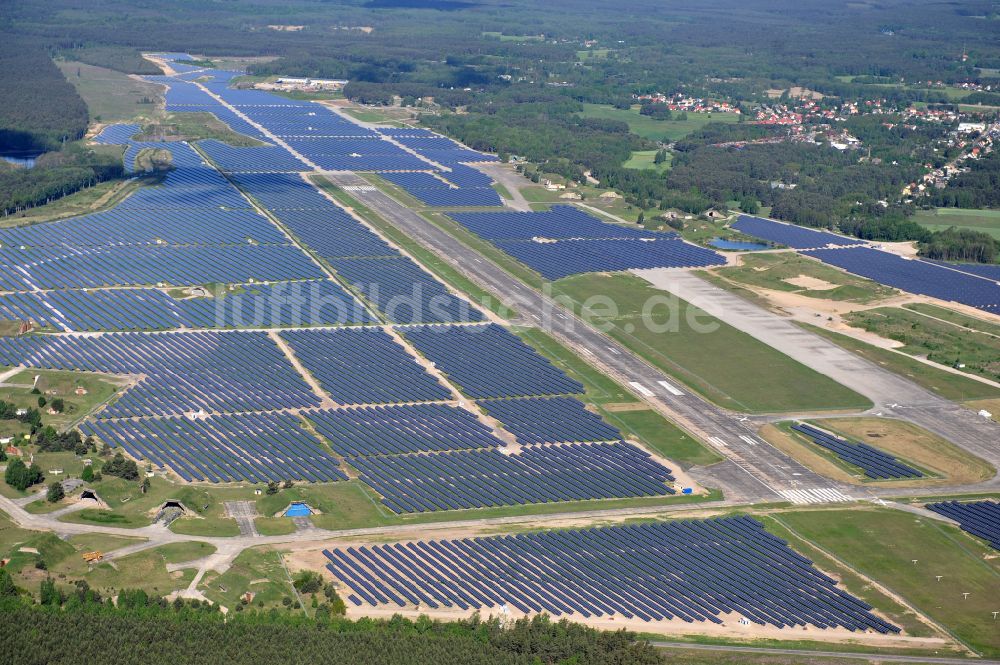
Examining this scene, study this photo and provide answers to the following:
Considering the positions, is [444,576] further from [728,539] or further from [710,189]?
[710,189]

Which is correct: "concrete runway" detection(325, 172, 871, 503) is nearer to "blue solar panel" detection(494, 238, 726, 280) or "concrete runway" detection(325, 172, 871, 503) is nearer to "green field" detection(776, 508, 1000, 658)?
"green field" detection(776, 508, 1000, 658)

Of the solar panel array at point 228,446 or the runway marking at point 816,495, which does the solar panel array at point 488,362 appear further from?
the runway marking at point 816,495

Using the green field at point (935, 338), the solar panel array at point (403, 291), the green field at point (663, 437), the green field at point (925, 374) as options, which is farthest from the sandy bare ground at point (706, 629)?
the solar panel array at point (403, 291)

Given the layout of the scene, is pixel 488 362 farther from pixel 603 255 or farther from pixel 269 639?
pixel 269 639

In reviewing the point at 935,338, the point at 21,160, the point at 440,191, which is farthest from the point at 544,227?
the point at 21,160

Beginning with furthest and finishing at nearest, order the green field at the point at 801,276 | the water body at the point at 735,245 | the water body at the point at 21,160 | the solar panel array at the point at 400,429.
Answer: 1. the water body at the point at 21,160
2. the water body at the point at 735,245
3. the green field at the point at 801,276
4. the solar panel array at the point at 400,429

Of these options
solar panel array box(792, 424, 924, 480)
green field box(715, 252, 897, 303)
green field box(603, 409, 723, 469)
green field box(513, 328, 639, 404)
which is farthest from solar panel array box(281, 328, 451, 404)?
green field box(715, 252, 897, 303)
